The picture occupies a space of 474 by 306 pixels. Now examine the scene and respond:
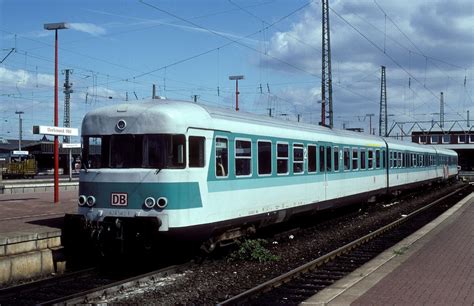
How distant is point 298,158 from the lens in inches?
542

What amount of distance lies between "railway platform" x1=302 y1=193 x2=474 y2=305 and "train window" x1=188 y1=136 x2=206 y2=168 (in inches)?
127

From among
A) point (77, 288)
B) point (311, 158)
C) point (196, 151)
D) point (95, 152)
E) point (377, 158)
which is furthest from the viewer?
point (377, 158)

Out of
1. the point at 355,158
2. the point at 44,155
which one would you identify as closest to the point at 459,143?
the point at 44,155

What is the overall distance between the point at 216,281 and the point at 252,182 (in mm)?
2772

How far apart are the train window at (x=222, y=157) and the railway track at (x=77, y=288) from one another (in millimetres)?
1882

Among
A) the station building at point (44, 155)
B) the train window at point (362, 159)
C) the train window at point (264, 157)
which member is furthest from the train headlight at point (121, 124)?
the station building at point (44, 155)

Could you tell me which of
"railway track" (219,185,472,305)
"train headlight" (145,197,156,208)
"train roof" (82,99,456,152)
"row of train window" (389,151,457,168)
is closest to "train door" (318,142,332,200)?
"railway track" (219,185,472,305)

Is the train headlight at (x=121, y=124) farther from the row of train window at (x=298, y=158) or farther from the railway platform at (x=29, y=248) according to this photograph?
the railway platform at (x=29, y=248)

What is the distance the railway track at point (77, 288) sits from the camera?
7836 mm

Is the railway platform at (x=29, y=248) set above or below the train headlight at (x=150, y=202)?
below

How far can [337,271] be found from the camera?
1005 centimetres

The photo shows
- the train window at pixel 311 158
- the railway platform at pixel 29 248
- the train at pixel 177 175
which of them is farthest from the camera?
the train window at pixel 311 158

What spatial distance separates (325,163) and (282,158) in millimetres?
3362

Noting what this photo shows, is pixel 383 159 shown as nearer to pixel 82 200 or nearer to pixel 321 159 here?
pixel 321 159
